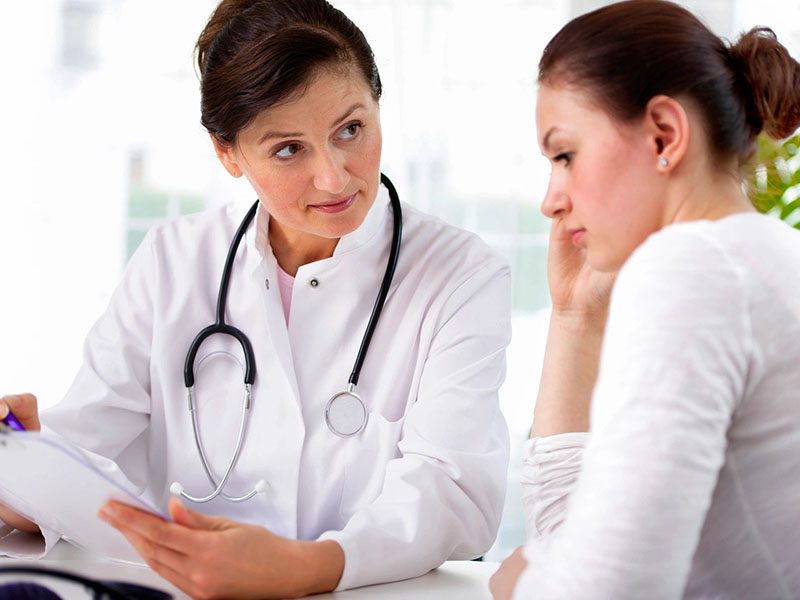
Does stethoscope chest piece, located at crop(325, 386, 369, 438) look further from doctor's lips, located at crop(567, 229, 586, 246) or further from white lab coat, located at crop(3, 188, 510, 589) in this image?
doctor's lips, located at crop(567, 229, 586, 246)

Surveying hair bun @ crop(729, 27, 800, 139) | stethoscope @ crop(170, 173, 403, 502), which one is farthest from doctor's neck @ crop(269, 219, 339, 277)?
hair bun @ crop(729, 27, 800, 139)

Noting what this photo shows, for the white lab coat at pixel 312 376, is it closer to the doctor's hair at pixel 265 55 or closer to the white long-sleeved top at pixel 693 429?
the doctor's hair at pixel 265 55

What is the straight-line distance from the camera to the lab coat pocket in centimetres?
152

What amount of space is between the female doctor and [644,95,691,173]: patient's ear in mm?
588

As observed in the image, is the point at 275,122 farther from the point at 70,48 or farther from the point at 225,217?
the point at 70,48

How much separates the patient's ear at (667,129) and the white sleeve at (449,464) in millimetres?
587

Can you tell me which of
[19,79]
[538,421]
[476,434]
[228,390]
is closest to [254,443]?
[228,390]

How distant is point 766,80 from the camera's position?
105 centimetres

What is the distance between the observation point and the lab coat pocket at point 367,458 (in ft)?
5.00

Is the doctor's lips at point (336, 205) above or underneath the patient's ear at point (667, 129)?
underneath

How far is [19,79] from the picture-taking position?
3.46m

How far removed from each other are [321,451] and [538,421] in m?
0.38

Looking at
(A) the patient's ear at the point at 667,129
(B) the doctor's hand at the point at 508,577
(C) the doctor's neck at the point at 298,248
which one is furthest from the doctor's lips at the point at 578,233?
(C) the doctor's neck at the point at 298,248

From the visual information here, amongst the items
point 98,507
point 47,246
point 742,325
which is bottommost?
point 47,246
